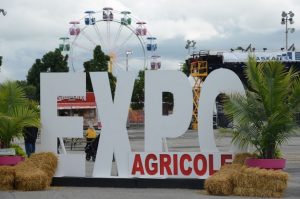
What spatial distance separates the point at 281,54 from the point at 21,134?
46.4 meters

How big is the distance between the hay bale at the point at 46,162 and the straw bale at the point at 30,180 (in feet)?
1.36

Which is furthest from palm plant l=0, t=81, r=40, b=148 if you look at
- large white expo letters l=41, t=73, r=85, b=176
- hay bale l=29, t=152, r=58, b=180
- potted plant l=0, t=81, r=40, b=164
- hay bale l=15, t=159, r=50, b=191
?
hay bale l=15, t=159, r=50, b=191

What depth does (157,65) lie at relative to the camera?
5756cm

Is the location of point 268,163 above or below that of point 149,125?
below

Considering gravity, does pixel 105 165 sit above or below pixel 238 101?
below

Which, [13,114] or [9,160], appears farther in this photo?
[13,114]

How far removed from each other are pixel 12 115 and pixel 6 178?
1720mm

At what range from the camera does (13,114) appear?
1474 cm

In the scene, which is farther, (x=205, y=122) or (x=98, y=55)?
(x=98, y=55)

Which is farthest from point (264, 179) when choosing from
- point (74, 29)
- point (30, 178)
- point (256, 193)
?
point (74, 29)

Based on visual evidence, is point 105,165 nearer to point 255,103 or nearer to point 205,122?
point 205,122

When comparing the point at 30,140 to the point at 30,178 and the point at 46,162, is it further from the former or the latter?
the point at 30,178

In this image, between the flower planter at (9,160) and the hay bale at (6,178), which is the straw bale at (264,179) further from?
the flower planter at (9,160)

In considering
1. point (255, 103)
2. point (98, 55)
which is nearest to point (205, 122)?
point (255, 103)
